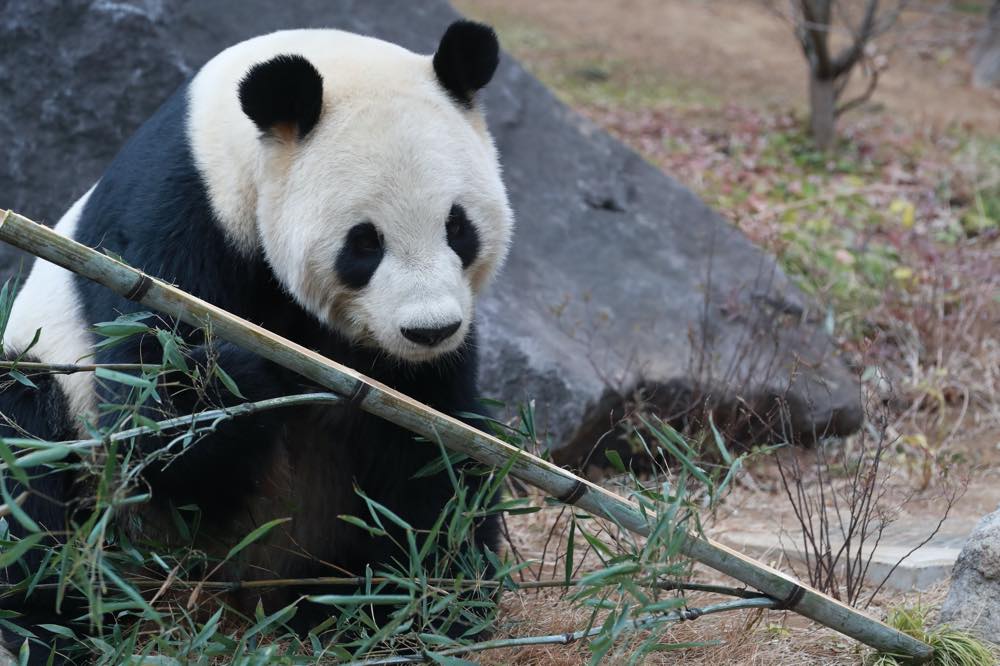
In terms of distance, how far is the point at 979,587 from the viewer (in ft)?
8.75

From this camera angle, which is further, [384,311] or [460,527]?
[384,311]

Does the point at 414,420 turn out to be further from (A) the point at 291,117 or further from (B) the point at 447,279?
(A) the point at 291,117

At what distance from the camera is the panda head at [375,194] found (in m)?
2.51

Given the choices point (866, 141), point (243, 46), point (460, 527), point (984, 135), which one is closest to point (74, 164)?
point (243, 46)

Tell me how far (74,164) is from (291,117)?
255 centimetres

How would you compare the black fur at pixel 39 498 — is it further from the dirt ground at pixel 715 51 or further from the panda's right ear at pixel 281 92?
the dirt ground at pixel 715 51

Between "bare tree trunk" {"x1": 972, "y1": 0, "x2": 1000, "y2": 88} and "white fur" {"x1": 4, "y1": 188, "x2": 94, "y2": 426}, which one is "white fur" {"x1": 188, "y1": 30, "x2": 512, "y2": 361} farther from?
"bare tree trunk" {"x1": 972, "y1": 0, "x2": 1000, "y2": 88}

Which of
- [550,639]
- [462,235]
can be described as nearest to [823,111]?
[462,235]

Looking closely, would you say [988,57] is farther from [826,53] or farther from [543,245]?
[543,245]

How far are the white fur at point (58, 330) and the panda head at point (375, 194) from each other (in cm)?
58

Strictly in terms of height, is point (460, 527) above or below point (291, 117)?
below

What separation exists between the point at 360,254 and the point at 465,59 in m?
0.61

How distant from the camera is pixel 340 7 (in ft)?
17.1

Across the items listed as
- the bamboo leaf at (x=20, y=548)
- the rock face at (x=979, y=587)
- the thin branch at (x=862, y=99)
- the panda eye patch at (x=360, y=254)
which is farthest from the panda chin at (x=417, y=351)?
the thin branch at (x=862, y=99)
